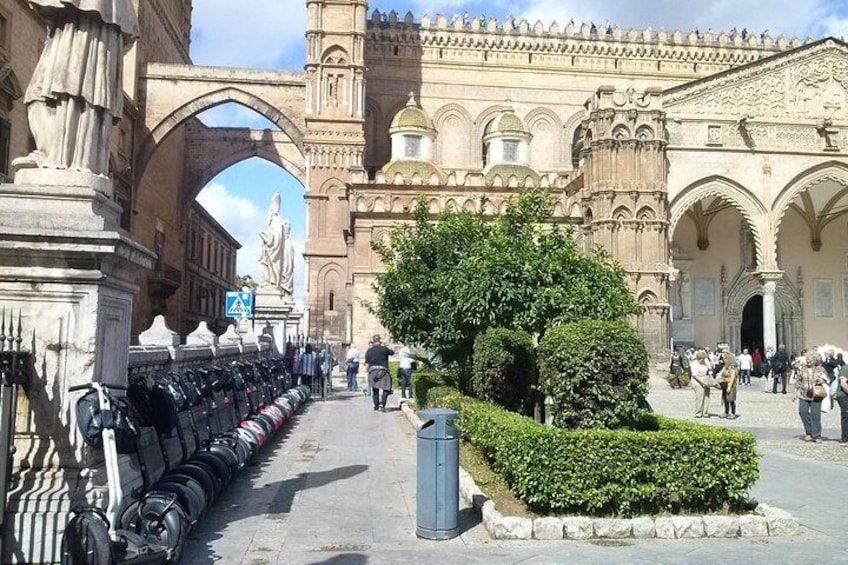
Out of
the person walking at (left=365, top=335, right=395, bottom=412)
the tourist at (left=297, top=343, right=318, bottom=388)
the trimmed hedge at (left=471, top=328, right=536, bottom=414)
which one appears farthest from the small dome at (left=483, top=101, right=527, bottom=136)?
the trimmed hedge at (left=471, top=328, right=536, bottom=414)

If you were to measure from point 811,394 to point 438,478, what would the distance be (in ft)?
27.2

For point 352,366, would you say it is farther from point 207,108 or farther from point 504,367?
point 207,108

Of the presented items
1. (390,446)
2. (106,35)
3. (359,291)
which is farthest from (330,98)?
(106,35)

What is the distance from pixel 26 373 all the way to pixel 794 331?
33.4m

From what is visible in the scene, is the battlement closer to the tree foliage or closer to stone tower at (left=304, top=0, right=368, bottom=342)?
stone tower at (left=304, top=0, right=368, bottom=342)

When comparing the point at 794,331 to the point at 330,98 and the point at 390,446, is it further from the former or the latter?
the point at 390,446

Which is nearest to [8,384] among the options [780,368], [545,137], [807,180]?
[780,368]

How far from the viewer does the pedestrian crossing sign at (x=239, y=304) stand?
44.7ft

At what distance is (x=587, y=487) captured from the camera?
18.4 ft

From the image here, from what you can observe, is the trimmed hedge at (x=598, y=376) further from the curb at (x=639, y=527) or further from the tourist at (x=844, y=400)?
the tourist at (x=844, y=400)

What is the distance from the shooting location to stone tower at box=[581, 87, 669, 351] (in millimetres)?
26375

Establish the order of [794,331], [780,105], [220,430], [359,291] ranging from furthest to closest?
[794,331] < [780,105] < [359,291] < [220,430]

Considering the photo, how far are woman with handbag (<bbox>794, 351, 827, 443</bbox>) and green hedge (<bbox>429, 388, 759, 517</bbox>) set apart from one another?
6253mm

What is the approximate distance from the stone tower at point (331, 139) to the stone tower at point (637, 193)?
37.9ft
